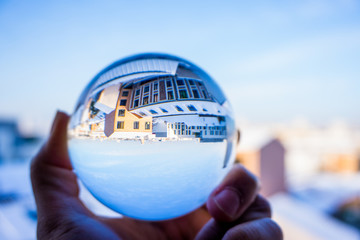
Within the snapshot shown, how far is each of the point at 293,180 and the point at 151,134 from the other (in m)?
9.93

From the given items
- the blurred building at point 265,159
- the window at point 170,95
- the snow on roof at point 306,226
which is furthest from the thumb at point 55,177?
the blurred building at point 265,159

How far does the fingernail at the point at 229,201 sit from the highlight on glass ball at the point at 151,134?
228 mm

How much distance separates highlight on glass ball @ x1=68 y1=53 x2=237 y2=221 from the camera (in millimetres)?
606

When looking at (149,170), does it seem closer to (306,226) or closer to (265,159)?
(306,226)

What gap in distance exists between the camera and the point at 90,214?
3.42ft

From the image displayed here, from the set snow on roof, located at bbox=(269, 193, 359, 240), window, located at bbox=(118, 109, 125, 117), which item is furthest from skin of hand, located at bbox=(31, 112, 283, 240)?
snow on roof, located at bbox=(269, 193, 359, 240)

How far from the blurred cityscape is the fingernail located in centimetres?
44

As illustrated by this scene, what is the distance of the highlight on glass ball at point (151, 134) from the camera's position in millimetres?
606

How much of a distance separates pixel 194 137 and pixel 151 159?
0.44 ft

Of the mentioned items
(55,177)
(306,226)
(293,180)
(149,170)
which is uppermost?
(149,170)

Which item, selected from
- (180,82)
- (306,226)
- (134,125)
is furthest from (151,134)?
(306,226)

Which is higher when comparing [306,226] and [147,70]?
[147,70]

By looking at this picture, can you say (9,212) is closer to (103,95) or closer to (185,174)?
(103,95)

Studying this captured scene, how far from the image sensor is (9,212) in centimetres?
161
